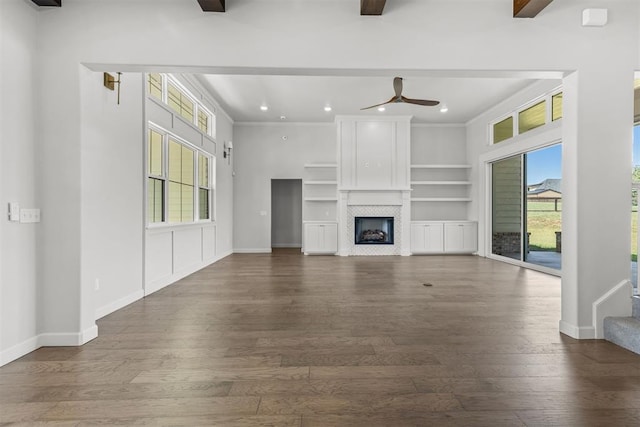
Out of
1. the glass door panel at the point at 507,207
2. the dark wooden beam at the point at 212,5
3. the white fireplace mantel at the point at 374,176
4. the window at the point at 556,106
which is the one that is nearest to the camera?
the dark wooden beam at the point at 212,5

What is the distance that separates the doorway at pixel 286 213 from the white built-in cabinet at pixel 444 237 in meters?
3.36

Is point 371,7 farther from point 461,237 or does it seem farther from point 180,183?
point 461,237

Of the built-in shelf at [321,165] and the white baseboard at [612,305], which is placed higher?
the built-in shelf at [321,165]

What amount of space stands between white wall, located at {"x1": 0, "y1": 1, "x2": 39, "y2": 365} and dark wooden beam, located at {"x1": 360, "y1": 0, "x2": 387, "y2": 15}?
2.61 meters

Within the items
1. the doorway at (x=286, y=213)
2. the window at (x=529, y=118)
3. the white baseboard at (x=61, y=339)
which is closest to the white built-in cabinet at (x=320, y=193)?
the doorway at (x=286, y=213)

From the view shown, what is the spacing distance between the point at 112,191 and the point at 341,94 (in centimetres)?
469

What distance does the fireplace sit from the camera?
8.72 m

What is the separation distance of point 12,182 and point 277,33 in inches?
90.8

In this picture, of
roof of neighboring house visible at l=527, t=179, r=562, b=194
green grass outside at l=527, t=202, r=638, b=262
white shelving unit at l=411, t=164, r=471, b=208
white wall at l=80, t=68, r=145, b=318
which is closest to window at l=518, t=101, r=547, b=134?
roof of neighboring house visible at l=527, t=179, r=562, b=194

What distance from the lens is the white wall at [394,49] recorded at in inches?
110

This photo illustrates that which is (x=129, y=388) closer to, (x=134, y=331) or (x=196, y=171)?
(x=134, y=331)

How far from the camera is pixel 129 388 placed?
6.84 feet

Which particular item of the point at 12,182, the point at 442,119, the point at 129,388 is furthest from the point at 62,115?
the point at 442,119

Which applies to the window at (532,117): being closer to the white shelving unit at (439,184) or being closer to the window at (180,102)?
the white shelving unit at (439,184)
